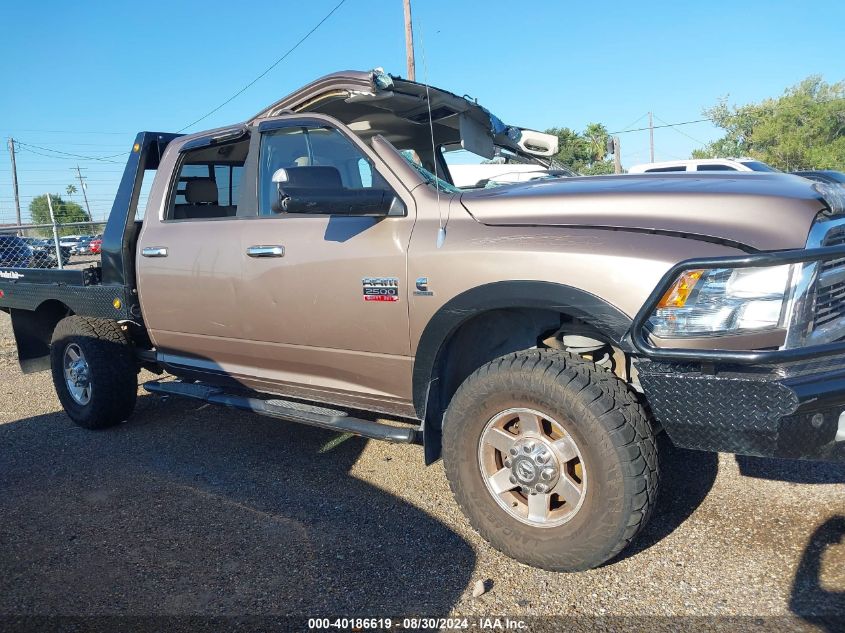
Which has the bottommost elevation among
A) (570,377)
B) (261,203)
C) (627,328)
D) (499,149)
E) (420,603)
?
(420,603)

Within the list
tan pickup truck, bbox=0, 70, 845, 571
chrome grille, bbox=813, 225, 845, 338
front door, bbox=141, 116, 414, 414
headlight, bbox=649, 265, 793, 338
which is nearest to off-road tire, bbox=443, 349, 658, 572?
tan pickup truck, bbox=0, 70, 845, 571

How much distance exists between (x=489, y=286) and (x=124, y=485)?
2586mm

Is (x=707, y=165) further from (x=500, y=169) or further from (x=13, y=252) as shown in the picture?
(x=13, y=252)

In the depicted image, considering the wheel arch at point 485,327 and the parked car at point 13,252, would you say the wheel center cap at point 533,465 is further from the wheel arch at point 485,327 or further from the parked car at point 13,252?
the parked car at point 13,252

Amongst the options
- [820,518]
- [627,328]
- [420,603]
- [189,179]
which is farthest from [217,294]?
[820,518]

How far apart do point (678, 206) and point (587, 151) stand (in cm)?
2574

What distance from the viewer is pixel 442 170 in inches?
181

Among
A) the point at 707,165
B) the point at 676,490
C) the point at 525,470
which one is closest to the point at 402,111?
the point at 525,470

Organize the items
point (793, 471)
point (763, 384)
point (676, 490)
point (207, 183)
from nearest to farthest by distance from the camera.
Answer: point (763, 384)
point (676, 490)
point (793, 471)
point (207, 183)

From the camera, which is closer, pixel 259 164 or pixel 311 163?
pixel 311 163

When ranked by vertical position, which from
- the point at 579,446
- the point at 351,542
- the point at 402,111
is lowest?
the point at 351,542

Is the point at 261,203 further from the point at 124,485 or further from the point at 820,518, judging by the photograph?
the point at 820,518

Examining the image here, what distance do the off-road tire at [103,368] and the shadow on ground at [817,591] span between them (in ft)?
14.4

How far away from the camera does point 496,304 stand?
289cm
